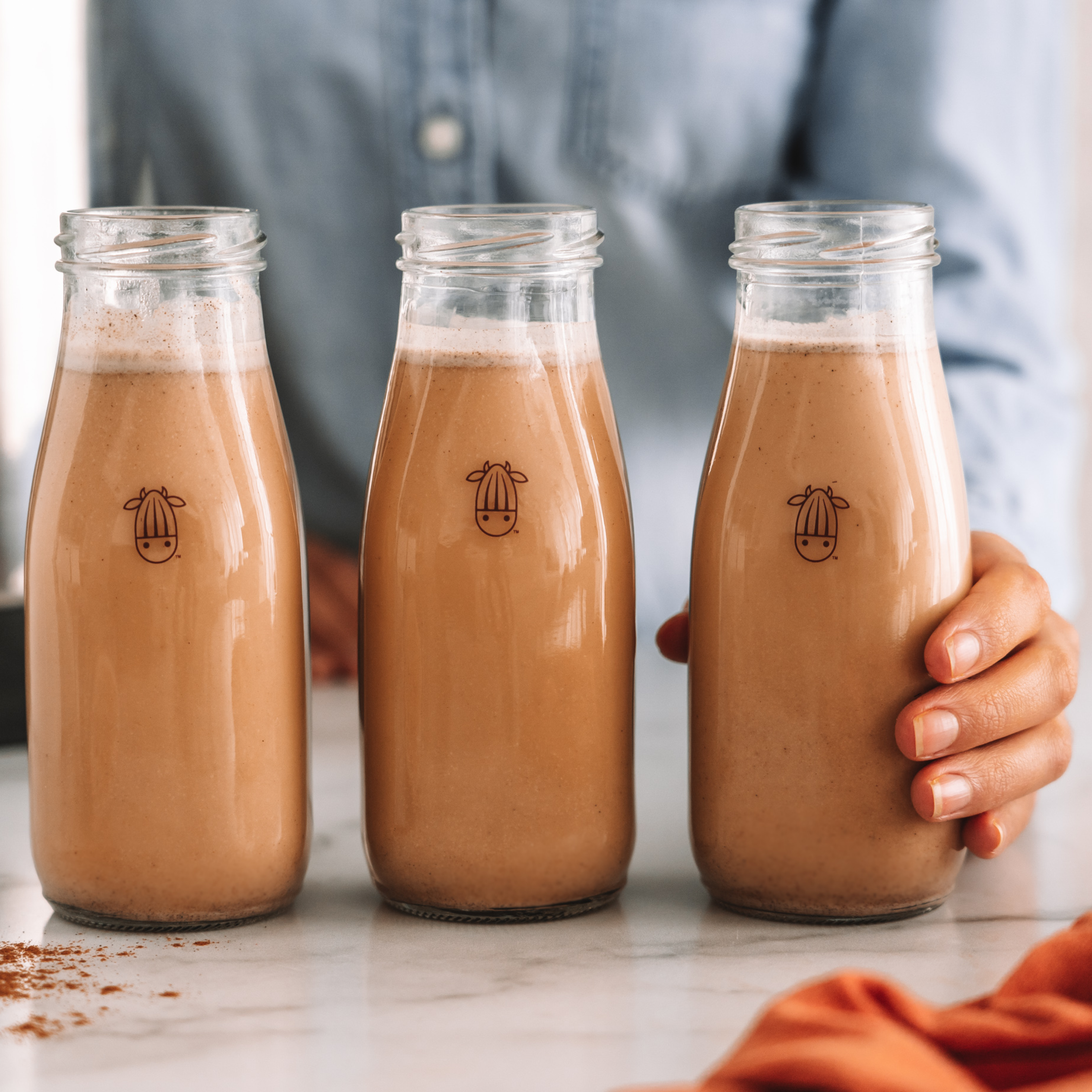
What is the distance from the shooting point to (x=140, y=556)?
26.6 inches

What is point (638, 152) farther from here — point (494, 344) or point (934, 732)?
point (934, 732)

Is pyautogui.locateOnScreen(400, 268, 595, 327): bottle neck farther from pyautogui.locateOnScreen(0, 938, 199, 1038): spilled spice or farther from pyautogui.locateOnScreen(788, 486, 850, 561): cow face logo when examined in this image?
pyautogui.locateOnScreen(0, 938, 199, 1038): spilled spice

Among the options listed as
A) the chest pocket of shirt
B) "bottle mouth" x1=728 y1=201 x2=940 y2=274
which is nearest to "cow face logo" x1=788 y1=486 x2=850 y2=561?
"bottle mouth" x1=728 y1=201 x2=940 y2=274

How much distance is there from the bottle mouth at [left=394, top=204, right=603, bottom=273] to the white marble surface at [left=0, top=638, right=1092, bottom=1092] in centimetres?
34

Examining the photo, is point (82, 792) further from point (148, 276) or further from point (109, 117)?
point (109, 117)

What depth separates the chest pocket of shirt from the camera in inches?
52.3

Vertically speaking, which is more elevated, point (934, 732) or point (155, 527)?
point (155, 527)

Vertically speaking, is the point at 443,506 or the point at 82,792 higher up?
the point at 443,506

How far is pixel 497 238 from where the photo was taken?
685mm

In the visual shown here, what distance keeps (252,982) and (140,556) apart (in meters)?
0.21

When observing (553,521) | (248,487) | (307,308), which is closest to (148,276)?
(248,487)

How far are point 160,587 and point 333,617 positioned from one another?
2.08 ft

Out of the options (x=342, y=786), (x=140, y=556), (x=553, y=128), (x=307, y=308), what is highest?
(x=553, y=128)

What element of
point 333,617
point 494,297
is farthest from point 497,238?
point 333,617
